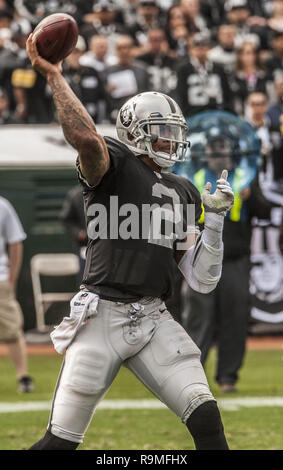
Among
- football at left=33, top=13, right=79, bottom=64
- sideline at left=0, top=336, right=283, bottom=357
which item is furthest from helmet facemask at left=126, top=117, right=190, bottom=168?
sideline at left=0, top=336, right=283, bottom=357

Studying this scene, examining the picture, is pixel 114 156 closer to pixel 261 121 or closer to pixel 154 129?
pixel 154 129

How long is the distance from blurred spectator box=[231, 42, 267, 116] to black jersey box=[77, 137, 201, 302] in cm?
861

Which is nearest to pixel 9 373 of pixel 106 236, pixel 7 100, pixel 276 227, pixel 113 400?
pixel 113 400

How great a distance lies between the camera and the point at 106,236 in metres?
4.48

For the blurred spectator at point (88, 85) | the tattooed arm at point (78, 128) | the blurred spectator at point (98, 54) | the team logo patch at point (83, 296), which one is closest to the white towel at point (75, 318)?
the team logo patch at point (83, 296)

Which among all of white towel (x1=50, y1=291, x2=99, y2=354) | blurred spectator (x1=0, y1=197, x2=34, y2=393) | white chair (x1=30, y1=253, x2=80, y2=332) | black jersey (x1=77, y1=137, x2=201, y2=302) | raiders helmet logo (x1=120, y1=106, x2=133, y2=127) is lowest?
white chair (x1=30, y1=253, x2=80, y2=332)

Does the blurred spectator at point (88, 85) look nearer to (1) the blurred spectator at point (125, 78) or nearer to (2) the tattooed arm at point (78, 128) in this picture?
(1) the blurred spectator at point (125, 78)

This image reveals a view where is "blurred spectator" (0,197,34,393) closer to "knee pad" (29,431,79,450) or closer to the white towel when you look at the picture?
the white towel

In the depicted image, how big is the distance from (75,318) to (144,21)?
10712mm

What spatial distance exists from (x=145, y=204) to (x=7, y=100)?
29.7 feet

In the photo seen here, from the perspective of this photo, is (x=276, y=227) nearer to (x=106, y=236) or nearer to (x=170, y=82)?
(x=170, y=82)

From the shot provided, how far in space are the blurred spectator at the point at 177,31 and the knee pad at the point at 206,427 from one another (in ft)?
32.1

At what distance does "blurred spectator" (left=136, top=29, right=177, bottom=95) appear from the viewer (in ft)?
43.4

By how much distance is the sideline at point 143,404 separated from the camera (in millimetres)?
8000
